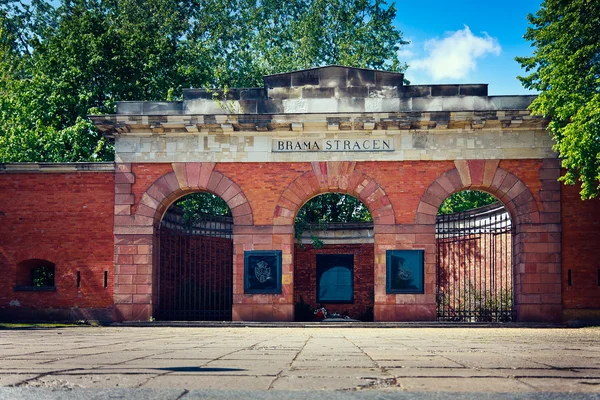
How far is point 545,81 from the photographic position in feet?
57.4

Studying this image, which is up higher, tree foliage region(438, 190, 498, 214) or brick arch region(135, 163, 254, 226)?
tree foliage region(438, 190, 498, 214)

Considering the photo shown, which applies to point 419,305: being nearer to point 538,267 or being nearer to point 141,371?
point 538,267

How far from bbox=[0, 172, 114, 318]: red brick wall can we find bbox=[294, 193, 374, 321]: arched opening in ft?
26.9

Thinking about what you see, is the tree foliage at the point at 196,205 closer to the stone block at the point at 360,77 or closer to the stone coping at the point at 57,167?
the stone coping at the point at 57,167

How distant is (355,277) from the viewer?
27.3m

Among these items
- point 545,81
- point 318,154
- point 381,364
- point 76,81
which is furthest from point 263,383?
point 76,81

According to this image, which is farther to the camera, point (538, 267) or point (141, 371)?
point (538, 267)

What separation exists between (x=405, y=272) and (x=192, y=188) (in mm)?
6153

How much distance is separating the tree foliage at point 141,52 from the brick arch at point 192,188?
14.9 feet

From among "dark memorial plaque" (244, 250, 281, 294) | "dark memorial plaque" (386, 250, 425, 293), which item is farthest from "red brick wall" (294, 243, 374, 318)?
"dark memorial plaque" (386, 250, 425, 293)

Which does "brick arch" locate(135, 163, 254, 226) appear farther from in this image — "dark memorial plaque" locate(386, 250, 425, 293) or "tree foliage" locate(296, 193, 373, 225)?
"tree foliage" locate(296, 193, 373, 225)

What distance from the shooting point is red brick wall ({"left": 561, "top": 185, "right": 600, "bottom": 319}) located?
19.8 m

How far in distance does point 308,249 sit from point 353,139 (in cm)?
807

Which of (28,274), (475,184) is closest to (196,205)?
(28,274)
